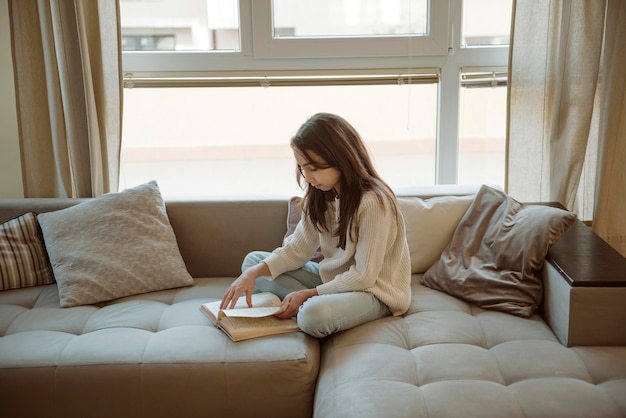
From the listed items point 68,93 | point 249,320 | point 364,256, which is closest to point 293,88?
point 68,93

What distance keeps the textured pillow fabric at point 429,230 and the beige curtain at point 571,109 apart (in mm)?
483

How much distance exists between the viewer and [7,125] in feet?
9.57

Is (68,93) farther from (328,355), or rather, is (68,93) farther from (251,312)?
(328,355)

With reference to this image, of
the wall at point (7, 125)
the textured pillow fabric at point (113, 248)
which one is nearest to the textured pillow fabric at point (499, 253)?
the textured pillow fabric at point (113, 248)

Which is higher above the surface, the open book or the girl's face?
the girl's face

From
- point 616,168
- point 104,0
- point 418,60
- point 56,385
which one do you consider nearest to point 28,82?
point 104,0

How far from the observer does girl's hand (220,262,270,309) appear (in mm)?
2100

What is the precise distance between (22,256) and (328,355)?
1.24 metres

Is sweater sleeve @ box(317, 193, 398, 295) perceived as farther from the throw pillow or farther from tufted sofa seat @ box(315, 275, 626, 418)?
the throw pillow

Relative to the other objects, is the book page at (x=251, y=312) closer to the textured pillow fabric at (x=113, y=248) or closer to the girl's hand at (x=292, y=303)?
the girl's hand at (x=292, y=303)

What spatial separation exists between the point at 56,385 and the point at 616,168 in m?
2.26

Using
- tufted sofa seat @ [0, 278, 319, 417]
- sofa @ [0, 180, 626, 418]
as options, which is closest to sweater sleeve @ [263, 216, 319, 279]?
sofa @ [0, 180, 626, 418]

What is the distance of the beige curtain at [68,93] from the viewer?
264 centimetres

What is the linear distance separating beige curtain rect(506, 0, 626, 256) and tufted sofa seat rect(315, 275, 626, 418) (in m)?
0.87
